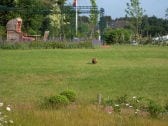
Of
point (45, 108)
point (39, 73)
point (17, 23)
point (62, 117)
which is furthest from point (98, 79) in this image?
point (17, 23)

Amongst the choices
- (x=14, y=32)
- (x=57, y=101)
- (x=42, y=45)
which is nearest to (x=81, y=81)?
(x=57, y=101)

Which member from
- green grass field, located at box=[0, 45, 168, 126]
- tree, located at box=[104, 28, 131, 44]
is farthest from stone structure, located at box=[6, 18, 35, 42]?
green grass field, located at box=[0, 45, 168, 126]

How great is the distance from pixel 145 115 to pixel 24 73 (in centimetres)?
772

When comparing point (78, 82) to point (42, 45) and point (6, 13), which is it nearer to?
point (42, 45)

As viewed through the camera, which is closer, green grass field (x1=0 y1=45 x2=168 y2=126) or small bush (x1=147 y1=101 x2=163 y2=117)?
small bush (x1=147 y1=101 x2=163 y2=117)

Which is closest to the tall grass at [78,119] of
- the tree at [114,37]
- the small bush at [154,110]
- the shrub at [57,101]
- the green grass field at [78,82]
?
the green grass field at [78,82]

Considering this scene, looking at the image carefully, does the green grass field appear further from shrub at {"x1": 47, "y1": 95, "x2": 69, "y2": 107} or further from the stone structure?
the stone structure

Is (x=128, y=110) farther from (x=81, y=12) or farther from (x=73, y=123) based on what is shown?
(x=81, y=12)

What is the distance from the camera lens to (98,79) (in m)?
15.0

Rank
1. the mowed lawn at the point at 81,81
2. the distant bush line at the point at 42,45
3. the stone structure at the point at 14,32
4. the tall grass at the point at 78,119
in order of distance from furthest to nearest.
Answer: the stone structure at the point at 14,32 < the distant bush line at the point at 42,45 < the mowed lawn at the point at 81,81 < the tall grass at the point at 78,119

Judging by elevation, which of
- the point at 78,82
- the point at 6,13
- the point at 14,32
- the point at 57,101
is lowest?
the point at 78,82

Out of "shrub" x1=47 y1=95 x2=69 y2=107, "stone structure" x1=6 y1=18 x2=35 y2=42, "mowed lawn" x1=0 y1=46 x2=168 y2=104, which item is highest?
"stone structure" x1=6 y1=18 x2=35 y2=42

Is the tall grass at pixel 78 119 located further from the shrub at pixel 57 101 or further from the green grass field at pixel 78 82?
the shrub at pixel 57 101

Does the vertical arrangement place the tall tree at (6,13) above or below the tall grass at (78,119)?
above
